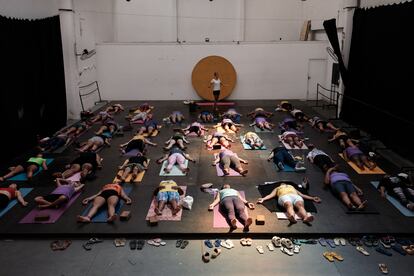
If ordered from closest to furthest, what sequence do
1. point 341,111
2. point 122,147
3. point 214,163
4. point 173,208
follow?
point 173,208, point 214,163, point 122,147, point 341,111

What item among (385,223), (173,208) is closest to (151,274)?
(173,208)

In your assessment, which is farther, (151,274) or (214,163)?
(214,163)

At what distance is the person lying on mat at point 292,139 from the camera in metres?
9.89

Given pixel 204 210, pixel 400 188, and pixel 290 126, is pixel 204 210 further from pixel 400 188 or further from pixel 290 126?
pixel 290 126

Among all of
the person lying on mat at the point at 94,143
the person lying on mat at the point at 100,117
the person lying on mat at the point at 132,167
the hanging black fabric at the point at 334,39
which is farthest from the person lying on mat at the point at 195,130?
the hanging black fabric at the point at 334,39

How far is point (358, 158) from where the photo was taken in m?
8.56

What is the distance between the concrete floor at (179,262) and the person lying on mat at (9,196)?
1.28 m

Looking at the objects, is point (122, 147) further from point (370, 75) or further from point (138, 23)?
point (138, 23)

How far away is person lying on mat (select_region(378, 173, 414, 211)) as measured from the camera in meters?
6.71

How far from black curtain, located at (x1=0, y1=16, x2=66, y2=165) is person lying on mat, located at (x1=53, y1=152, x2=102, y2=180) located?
2339 millimetres

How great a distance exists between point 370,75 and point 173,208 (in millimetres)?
7915

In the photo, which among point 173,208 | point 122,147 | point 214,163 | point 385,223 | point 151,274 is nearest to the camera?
point 151,274

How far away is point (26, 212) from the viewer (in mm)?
6633

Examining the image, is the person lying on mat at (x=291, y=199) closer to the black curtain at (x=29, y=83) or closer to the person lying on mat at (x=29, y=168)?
the person lying on mat at (x=29, y=168)
